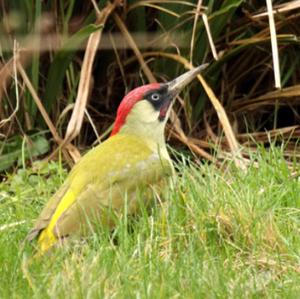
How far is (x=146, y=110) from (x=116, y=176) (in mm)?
692

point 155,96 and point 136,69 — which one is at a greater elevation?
point 155,96

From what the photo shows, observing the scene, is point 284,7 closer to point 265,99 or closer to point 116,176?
point 265,99

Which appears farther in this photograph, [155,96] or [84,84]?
[84,84]

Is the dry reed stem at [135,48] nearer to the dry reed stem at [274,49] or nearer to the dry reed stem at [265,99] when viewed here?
the dry reed stem at [265,99]

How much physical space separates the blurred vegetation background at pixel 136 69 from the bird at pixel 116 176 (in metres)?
0.58

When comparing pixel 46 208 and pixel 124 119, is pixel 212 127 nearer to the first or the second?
pixel 124 119

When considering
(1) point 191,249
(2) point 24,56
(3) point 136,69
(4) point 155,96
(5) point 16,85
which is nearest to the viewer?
(1) point 191,249

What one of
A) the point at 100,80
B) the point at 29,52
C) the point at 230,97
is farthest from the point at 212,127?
the point at 29,52

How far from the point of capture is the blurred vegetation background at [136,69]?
6.22 metres

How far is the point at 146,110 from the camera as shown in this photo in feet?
18.3

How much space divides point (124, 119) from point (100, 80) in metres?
1.26

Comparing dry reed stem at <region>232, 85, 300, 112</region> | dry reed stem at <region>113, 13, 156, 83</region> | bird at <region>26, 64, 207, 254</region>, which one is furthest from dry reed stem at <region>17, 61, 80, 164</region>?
dry reed stem at <region>232, 85, 300, 112</region>

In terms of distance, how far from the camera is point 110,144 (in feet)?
17.4

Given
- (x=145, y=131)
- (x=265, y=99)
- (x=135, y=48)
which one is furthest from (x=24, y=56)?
(x=265, y=99)
